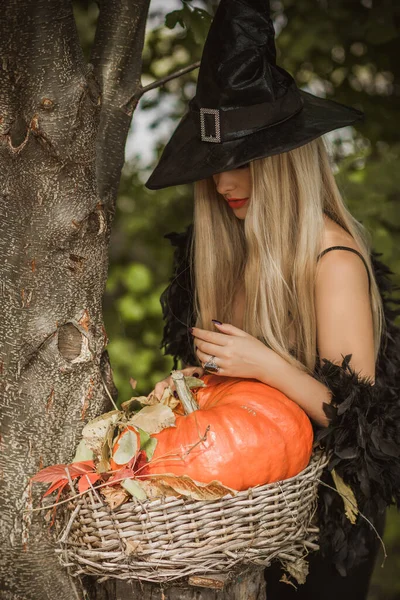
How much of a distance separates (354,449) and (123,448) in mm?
733

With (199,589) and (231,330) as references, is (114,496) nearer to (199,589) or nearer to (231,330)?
(199,589)

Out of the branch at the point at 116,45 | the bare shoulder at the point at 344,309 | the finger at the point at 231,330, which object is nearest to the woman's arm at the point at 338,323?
the bare shoulder at the point at 344,309

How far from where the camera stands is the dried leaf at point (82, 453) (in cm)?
191

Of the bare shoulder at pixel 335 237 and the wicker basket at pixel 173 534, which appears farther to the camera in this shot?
the bare shoulder at pixel 335 237

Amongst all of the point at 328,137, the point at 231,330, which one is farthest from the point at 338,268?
the point at 328,137

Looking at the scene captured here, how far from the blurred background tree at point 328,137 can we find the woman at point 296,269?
36.5 inches

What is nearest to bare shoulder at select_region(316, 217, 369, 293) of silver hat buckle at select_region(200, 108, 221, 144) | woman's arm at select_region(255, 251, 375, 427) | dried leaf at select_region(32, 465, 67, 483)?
woman's arm at select_region(255, 251, 375, 427)

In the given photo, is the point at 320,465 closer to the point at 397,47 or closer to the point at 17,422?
the point at 17,422

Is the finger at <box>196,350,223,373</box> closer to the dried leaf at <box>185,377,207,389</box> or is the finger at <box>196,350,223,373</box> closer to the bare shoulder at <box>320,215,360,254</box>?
the dried leaf at <box>185,377,207,389</box>

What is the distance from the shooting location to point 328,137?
3.41 metres

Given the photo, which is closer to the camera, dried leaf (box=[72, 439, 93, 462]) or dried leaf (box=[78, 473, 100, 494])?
dried leaf (box=[78, 473, 100, 494])

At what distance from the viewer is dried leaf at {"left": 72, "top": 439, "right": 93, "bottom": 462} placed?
1.91m

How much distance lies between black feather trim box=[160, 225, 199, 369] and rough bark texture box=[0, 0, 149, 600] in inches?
24.2

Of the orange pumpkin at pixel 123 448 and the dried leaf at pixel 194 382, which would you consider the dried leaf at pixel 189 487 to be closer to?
the orange pumpkin at pixel 123 448
